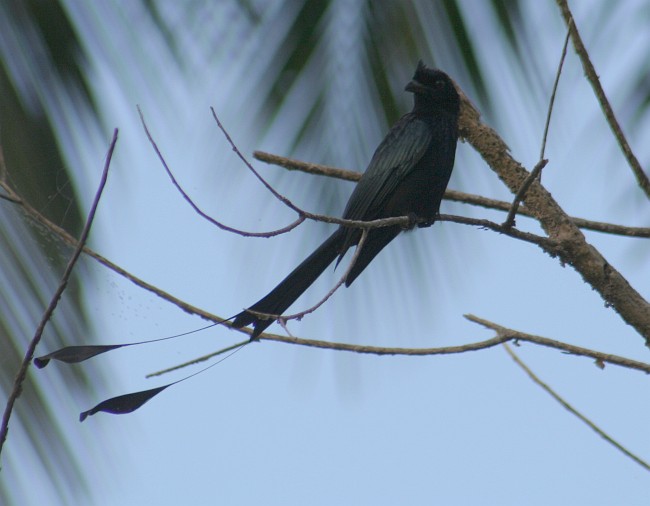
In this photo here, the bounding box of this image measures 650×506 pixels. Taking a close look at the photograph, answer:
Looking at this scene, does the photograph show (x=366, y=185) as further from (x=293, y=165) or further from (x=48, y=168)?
(x=48, y=168)

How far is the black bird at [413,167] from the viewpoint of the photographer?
3.56 metres

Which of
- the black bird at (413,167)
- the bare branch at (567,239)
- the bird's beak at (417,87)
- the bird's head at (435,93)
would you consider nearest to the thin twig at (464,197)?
the bare branch at (567,239)

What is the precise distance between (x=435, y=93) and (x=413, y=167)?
1.19 feet

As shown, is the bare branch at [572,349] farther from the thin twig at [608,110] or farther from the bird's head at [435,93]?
the bird's head at [435,93]

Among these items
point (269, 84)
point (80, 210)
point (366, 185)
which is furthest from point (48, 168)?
point (366, 185)

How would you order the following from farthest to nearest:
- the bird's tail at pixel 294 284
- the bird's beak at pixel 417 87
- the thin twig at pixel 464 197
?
the bird's beak at pixel 417 87, the bird's tail at pixel 294 284, the thin twig at pixel 464 197

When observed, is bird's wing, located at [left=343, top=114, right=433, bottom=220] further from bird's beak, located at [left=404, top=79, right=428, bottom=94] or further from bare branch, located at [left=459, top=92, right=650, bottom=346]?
bare branch, located at [left=459, top=92, right=650, bottom=346]

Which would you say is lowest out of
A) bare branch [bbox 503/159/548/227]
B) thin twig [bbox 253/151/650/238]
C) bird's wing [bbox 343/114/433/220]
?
bare branch [bbox 503/159/548/227]

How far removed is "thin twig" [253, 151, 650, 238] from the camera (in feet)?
8.75

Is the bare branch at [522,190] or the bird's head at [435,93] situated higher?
the bird's head at [435,93]

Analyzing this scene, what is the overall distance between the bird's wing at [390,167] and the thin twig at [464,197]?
1.46 ft

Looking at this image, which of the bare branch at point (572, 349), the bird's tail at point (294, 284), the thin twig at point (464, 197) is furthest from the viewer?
the bird's tail at point (294, 284)

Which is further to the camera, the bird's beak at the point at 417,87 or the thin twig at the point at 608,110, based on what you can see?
the bird's beak at the point at 417,87

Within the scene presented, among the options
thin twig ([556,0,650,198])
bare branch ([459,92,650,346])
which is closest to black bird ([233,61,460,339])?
bare branch ([459,92,650,346])
